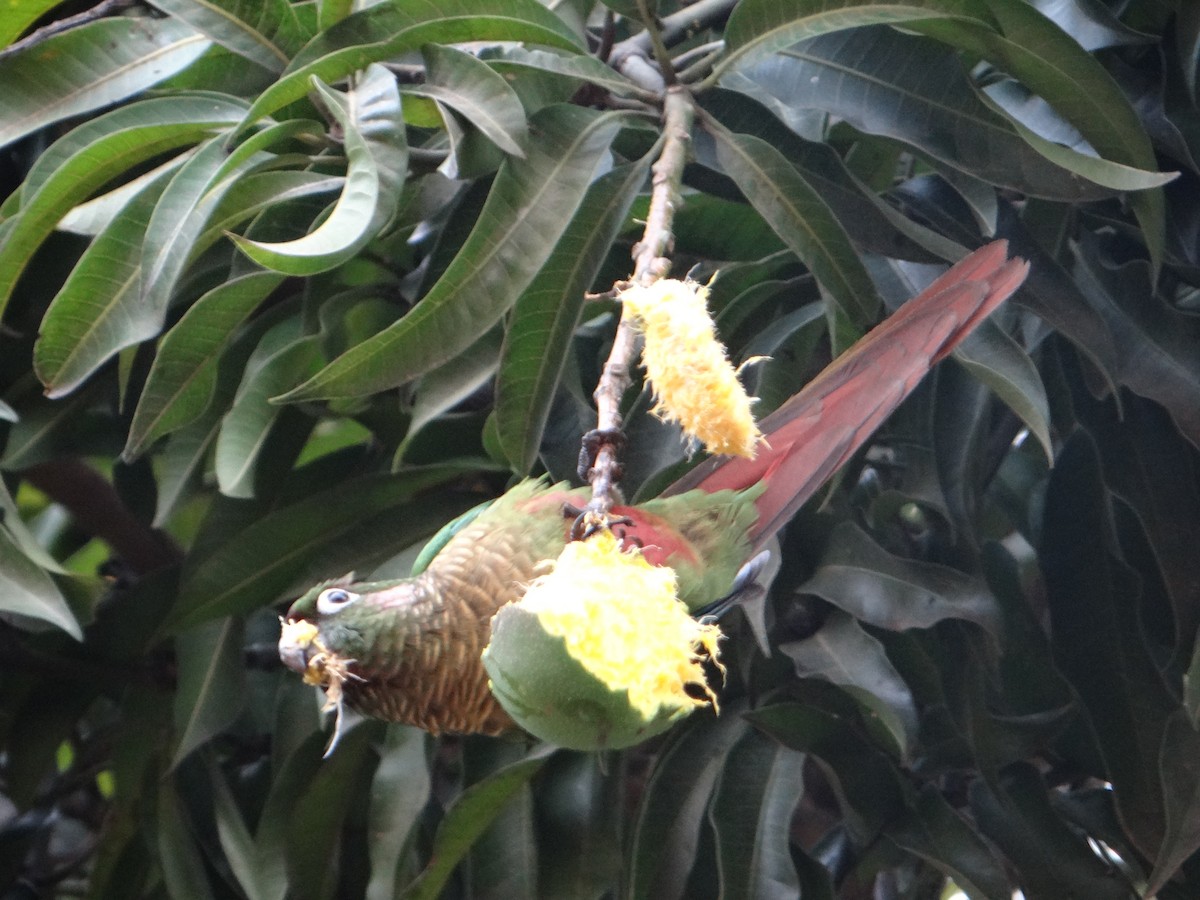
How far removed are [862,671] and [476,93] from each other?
0.72m

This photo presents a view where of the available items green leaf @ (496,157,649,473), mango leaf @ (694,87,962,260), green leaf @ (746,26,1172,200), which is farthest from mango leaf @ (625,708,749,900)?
green leaf @ (746,26,1172,200)

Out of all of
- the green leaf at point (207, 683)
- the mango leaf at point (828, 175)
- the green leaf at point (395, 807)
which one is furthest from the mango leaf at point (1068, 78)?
the green leaf at point (207, 683)

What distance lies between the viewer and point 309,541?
149cm

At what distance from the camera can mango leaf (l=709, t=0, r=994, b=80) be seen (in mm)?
1076

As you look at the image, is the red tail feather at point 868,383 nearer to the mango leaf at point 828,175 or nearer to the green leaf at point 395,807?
the mango leaf at point 828,175

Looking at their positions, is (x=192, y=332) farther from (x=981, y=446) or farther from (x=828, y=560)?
(x=981, y=446)

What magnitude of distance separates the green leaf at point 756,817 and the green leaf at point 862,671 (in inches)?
4.9

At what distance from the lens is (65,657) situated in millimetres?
1666

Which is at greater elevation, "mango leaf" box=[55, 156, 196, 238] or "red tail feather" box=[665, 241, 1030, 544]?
"mango leaf" box=[55, 156, 196, 238]

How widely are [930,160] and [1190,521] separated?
1.78ft

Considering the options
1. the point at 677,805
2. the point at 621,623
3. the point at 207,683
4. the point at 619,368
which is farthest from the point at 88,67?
the point at 677,805

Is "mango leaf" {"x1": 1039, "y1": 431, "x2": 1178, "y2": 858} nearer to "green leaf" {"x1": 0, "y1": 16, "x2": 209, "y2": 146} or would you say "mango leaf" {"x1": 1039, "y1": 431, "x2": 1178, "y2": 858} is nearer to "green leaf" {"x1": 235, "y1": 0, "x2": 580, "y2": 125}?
"green leaf" {"x1": 235, "y1": 0, "x2": 580, "y2": 125}

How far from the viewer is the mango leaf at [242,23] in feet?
3.79

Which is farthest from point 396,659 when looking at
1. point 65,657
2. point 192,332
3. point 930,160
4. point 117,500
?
point 117,500
